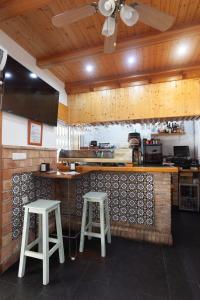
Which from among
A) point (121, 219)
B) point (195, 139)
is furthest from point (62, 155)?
point (195, 139)

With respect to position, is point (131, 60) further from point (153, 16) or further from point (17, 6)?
point (17, 6)

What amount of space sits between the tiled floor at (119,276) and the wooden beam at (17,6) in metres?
2.81

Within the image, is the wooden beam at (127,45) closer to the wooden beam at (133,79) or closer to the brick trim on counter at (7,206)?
the wooden beam at (133,79)

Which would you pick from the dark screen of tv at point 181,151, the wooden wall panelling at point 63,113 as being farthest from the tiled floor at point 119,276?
the dark screen of tv at point 181,151

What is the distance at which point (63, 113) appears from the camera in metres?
Answer: 3.72

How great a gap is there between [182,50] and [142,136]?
9.43 ft

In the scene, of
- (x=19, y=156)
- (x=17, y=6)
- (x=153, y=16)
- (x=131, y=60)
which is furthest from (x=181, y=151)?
(x=17, y=6)

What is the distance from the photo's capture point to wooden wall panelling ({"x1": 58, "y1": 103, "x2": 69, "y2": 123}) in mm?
3596

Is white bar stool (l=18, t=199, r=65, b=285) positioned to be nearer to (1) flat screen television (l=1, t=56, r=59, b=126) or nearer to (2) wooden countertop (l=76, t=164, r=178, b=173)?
(2) wooden countertop (l=76, t=164, r=178, b=173)

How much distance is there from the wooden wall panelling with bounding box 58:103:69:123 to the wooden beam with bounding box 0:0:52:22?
5.93 feet

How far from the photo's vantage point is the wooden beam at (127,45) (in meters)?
2.19

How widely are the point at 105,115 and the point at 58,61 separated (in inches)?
54.0

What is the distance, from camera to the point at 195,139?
189 inches

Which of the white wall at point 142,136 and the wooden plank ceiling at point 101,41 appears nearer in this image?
the wooden plank ceiling at point 101,41
